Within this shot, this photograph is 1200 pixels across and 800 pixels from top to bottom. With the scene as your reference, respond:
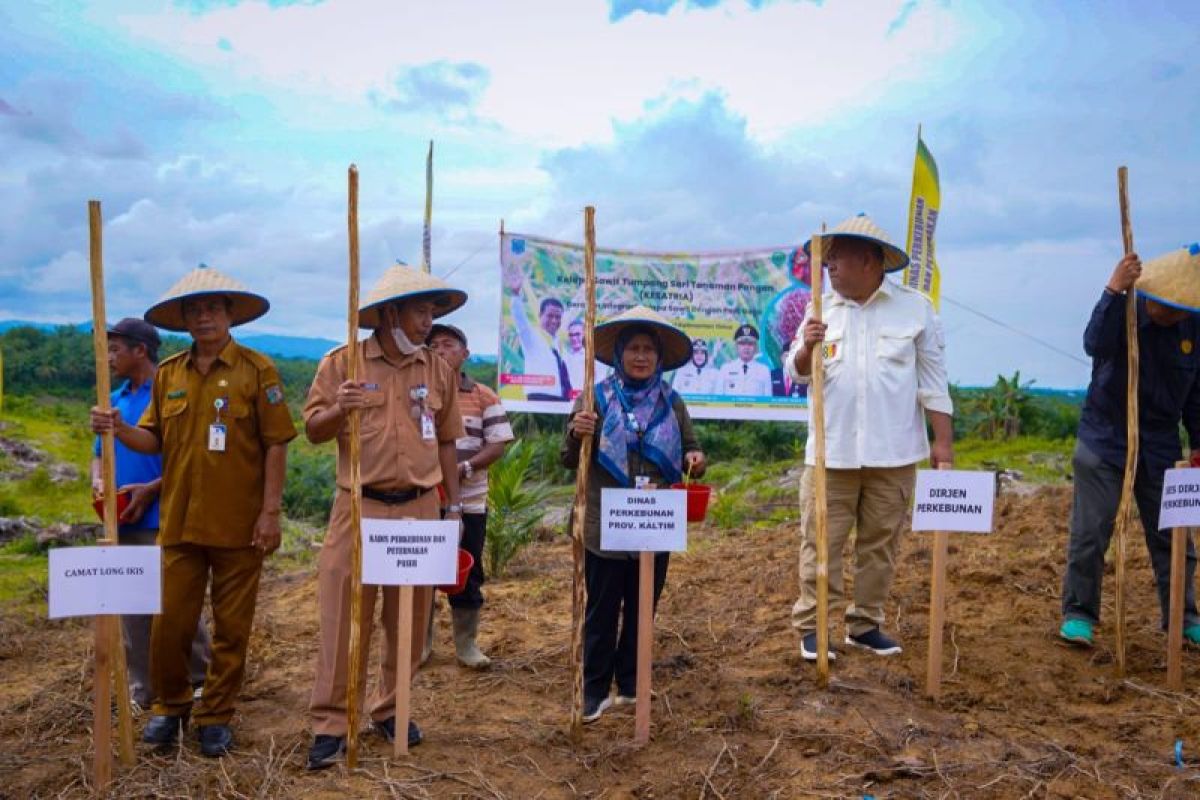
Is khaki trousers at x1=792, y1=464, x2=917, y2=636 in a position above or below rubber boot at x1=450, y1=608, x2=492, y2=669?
above

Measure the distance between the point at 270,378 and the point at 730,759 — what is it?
230 centimetres

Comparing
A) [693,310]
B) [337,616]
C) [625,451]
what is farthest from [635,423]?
[693,310]

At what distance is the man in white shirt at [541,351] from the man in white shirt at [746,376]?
131 cm

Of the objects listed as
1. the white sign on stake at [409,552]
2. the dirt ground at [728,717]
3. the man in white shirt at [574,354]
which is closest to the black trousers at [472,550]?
the dirt ground at [728,717]

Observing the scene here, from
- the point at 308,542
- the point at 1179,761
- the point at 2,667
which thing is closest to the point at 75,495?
the point at 308,542

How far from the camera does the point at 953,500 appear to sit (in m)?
4.33

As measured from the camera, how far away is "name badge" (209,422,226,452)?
155 inches

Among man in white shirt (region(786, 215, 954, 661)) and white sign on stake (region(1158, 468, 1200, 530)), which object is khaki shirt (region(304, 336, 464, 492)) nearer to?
man in white shirt (region(786, 215, 954, 661))

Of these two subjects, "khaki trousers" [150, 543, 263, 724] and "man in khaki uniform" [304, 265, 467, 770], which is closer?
"man in khaki uniform" [304, 265, 467, 770]

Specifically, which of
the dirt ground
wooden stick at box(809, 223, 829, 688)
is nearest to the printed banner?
the dirt ground

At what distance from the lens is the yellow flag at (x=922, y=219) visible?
29.2 feet

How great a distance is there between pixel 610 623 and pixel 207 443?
176 cm

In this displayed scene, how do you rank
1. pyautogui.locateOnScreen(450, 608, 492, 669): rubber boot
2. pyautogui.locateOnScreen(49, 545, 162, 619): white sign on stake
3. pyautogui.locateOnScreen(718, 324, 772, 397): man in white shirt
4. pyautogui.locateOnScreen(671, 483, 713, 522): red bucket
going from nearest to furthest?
pyautogui.locateOnScreen(49, 545, 162, 619): white sign on stake, pyautogui.locateOnScreen(671, 483, 713, 522): red bucket, pyautogui.locateOnScreen(450, 608, 492, 669): rubber boot, pyautogui.locateOnScreen(718, 324, 772, 397): man in white shirt

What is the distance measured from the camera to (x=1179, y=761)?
3820 mm
